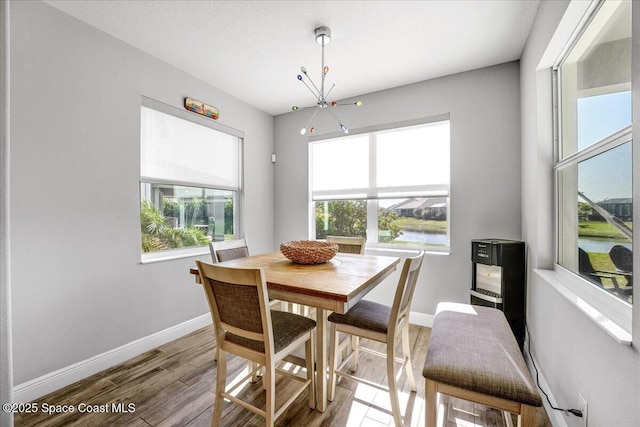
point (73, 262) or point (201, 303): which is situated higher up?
point (73, 262)

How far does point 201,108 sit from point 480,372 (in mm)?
3102

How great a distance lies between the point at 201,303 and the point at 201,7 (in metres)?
2.63

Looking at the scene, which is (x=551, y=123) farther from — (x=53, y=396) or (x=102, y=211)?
(x=53, y=396)

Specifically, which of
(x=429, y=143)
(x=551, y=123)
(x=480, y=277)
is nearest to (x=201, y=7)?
(x=429, y=143)

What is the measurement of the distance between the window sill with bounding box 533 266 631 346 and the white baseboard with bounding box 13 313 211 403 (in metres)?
2.97

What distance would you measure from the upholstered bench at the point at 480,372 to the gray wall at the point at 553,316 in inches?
9.4

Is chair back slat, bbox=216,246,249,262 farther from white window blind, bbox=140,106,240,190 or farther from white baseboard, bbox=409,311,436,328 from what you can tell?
white baseboard, bbox=409,311,436,328

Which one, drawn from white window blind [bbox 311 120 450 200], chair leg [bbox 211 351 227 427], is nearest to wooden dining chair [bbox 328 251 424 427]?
chair leg [bbox 211 351 227 427]

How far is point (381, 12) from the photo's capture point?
188 cm

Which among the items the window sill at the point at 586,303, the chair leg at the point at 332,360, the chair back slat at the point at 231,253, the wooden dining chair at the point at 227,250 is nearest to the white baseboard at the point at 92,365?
the wooden dining chair at the point at 227,250

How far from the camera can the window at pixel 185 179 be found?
2453 millimetres

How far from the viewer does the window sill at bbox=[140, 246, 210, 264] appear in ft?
7.98

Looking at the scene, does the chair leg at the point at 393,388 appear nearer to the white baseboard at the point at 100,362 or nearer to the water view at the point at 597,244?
the water view at the point at 597,244

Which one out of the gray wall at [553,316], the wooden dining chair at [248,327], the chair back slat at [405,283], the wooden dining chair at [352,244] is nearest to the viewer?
the gray wall at [553,316]
